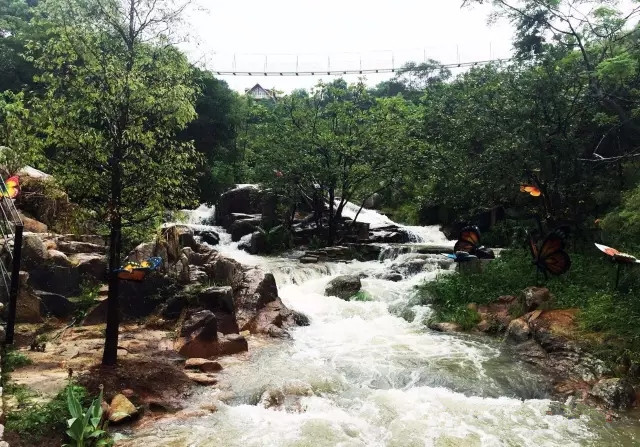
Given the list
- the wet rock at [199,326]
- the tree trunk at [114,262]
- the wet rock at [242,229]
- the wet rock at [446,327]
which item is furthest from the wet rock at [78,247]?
the wet rock at [242,229]

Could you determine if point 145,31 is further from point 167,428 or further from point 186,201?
point 167,428

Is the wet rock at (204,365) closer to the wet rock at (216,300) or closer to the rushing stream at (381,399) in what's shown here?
the rushing stream at (381,399)

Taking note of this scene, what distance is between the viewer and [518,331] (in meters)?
9.59

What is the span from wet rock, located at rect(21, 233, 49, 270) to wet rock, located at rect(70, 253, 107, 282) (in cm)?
67

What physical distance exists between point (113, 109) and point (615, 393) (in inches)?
316

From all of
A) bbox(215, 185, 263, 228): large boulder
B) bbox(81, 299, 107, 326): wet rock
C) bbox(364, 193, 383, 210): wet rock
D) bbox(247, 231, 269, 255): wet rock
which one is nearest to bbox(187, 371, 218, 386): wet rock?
bbox(81, 299, 107, 326): wet rock

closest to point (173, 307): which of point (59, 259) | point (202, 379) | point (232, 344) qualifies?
point (232, 344)

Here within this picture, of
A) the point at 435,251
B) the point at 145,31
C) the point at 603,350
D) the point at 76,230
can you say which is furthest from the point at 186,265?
the point at 435,251

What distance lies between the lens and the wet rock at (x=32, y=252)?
28.5 ft

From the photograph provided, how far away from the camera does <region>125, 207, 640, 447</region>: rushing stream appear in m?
5.50

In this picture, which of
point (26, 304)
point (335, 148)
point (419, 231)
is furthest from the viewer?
point (419, 231)

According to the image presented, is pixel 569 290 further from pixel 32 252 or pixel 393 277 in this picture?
pixel 32 252

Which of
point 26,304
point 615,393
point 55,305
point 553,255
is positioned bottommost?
point 615,393

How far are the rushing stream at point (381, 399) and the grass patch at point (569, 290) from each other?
1391 millimetres
